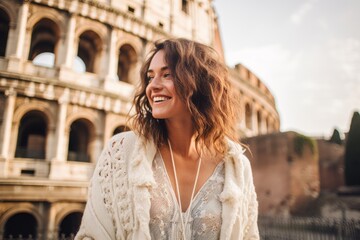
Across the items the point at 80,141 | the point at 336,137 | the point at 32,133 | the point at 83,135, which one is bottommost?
the point at 80,141

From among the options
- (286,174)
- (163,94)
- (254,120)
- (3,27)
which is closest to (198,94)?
(163,94)

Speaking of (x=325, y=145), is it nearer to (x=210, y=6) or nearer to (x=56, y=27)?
(x=210, y=6)

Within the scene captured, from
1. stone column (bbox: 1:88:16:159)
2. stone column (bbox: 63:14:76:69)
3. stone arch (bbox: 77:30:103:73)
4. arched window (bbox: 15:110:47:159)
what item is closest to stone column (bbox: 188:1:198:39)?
stone arch (bbox: 77:30:103:73)

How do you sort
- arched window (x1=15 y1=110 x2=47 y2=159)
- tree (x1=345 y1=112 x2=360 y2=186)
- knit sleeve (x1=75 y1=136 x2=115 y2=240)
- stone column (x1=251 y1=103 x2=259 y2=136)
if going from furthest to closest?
stone column (x1=251 y1=103 x2=259 y2=136), tree (x1=345 y1=112 x2=360 y2=186), arched window (x1=15 y1=110 x2=47 y2=159), knit sleeve (x1=75 y1=136 x2=115 y2=240)

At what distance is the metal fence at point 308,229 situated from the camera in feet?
18.7

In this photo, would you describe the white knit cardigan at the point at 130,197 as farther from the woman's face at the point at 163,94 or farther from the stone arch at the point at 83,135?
the stone arch at the point at 83,135

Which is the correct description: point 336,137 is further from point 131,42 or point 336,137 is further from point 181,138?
point 181,138

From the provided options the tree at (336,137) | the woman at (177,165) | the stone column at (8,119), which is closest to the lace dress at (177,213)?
the woman at (177,165)

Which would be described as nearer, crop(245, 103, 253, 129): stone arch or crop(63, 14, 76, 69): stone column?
crop(63, 14, 76, 69): stone column

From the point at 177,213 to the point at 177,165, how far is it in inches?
10.1

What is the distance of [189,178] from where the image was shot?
4.55 feet

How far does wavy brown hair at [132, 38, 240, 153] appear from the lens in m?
1.37

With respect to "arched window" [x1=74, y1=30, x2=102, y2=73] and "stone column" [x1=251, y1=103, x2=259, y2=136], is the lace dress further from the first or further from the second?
"stone column" [x1=251, y1=103, x2=259, y2=136]

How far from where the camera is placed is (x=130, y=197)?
1.20 metres
